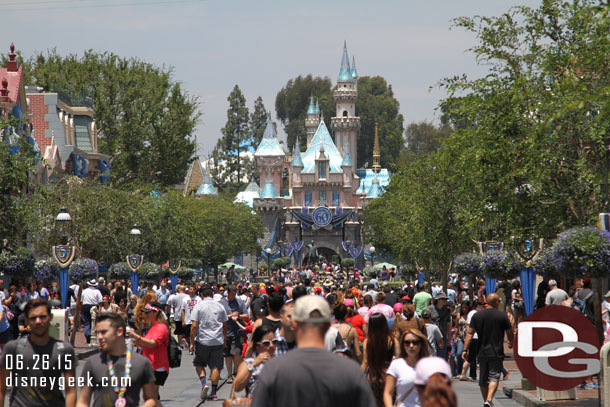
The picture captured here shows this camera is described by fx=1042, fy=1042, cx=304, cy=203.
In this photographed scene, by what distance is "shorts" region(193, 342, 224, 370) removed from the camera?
1545cm

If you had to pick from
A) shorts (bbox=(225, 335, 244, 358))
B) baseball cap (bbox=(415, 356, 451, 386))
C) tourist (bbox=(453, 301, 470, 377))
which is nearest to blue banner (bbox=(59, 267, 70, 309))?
shorts (bbox=(225, 335, 244, 358))

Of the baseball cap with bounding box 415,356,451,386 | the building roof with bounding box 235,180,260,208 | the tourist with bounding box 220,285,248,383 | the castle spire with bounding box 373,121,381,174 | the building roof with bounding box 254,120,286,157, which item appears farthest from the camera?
the castle spire with bounding box 373,121,381,174

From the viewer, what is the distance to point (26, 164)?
89.2 feet

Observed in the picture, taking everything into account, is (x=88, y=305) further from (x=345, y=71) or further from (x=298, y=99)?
(x=298, y=99)

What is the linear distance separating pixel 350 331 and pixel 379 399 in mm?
1808

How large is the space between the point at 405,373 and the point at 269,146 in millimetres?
116731

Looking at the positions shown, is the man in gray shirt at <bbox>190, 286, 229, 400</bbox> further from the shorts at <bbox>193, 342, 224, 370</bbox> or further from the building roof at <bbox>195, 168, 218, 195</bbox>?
the building roof at <bbox>195, 168, 218, 195</bbox>

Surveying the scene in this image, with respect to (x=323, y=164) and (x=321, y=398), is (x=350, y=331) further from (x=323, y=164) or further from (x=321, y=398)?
(x=323, y=164)

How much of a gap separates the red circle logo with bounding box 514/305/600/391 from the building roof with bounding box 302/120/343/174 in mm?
110072

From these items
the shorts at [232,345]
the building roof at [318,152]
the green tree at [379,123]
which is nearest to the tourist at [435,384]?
the shorts at [232,345]

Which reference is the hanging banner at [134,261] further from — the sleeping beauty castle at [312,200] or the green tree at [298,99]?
the green tree at [298,99]

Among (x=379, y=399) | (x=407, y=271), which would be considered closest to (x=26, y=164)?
(x=379, y=399)

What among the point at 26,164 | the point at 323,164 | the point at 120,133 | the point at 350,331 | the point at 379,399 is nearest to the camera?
the point at 379,399

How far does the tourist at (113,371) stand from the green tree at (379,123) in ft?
430
